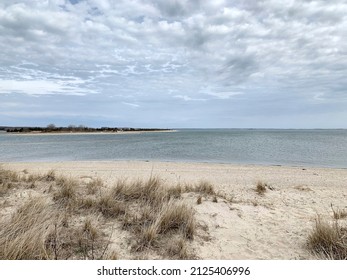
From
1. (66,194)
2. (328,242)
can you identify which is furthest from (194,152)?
(328,242)

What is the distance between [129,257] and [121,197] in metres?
2.41

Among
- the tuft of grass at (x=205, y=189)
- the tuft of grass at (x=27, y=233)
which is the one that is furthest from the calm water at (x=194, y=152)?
the tuft of grass at (x=27, y=233)

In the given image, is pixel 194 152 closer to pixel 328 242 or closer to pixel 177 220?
pixel 177 220

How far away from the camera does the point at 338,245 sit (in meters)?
3.89

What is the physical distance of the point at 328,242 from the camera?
401 centimetres

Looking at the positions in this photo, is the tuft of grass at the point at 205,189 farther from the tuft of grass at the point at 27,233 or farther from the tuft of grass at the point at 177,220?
the tuft of grass at the point at 27,233

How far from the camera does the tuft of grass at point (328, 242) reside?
3746mm

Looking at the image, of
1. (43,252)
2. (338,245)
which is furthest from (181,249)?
(338,245)

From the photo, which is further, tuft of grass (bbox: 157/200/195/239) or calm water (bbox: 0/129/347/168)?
calm water (bbox: 0/129/347/168)

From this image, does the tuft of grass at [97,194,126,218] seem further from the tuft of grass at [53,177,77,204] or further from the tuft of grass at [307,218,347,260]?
the tuft of grass at [307,218,347,260]

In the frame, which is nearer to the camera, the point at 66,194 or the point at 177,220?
the point at 177,220

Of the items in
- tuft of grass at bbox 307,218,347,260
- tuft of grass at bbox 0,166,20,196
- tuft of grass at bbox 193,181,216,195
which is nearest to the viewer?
tuft of grass at bbox 307,218,347,260

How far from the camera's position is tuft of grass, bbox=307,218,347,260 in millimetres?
3746

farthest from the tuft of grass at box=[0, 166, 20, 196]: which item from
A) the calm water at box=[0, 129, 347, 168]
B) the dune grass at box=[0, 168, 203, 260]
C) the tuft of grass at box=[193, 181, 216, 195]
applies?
the calm water at box=[0, 129, 347, 168]
